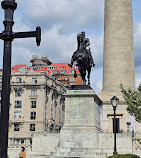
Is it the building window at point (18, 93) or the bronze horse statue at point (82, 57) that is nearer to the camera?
the bronze horse statue at point (82, 57)

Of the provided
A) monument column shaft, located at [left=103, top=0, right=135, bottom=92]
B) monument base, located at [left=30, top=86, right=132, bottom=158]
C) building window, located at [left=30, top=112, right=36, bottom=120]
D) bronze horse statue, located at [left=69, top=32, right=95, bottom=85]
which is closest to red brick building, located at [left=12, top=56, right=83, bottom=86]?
building window, located at [left=30, top=112, right=36, bottom=120]

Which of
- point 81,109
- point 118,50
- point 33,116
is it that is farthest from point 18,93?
point 81,109

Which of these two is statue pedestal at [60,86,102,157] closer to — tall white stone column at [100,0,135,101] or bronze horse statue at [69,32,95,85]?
bronze horse statue at [69,32,95,85]

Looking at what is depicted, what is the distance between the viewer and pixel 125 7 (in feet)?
137

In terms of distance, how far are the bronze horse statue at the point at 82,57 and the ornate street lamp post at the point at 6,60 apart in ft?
40.8

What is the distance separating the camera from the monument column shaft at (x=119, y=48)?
41594 mm

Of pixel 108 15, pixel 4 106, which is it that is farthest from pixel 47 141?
pixel 108 15

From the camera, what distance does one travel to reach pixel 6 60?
555cm

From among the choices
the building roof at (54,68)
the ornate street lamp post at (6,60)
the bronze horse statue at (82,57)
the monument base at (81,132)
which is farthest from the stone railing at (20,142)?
the building roof at (54,68)

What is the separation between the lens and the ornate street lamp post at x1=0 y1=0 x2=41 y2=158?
5367 millimetres

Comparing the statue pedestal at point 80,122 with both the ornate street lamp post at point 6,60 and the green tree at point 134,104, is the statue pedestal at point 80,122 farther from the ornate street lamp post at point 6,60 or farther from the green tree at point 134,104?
the ornate street lamp post at point 6,60

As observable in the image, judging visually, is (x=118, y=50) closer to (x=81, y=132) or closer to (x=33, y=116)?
(x=81, y=132)

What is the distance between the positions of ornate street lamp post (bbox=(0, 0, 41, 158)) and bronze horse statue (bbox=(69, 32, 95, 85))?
1245 centimetres

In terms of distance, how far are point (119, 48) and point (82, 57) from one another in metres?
24.4
